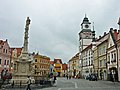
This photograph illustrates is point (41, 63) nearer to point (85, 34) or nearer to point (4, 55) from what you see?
point (85, 34)

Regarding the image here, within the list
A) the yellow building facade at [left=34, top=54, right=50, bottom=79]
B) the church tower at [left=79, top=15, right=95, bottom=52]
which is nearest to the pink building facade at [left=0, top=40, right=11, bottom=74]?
the yellow building facade at [left=34, top=54, right=50, bottom=79]

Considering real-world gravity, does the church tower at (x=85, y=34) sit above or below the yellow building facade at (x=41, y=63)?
above

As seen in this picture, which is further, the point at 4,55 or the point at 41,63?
the point at 41,63

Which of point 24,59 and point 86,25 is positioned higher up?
point 86,25

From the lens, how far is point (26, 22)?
30.2m

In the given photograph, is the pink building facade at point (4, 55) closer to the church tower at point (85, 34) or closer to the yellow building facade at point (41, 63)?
the yellow building facade at point (41, 63)

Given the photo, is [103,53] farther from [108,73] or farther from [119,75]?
[119,75]

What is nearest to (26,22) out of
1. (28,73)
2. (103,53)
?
(28,73)

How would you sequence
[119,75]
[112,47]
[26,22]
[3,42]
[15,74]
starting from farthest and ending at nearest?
[3,42] → [112,47] → [119,75] → [26,22] → [15,74]

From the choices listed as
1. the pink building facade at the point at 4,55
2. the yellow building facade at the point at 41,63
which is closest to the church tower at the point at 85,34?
the yellow building facade at the point at 41,63

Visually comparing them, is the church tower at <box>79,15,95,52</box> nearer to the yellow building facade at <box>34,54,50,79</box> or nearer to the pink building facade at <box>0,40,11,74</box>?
the yellow building facade at <box>34,54,50,79</box>

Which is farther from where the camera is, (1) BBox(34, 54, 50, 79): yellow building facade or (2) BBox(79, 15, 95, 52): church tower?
(1) BBox(34, 54, 50, 79): yellow building facade

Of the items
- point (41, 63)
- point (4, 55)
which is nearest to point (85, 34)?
point (41, 63)

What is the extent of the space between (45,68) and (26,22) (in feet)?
285
